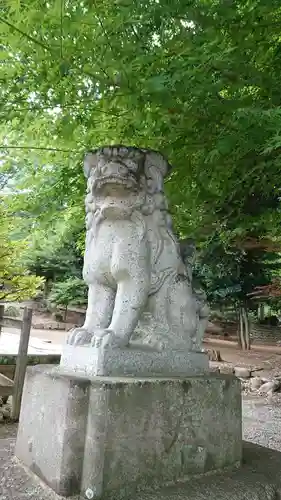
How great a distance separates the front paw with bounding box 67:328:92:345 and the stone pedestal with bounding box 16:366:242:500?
188 mm

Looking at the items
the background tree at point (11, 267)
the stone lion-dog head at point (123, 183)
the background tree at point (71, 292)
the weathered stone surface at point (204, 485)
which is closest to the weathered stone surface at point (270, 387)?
the background tree at point (11, 267)

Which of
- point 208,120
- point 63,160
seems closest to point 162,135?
point 208,120

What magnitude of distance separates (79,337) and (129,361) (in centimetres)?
32

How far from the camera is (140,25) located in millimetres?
2543

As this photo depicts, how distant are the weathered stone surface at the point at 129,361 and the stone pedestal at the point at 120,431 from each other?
0.09 meters

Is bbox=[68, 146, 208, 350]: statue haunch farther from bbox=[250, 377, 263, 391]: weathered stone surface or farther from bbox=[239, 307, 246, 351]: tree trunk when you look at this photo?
bbox=[239, 307, 246, 351]: tree trunk

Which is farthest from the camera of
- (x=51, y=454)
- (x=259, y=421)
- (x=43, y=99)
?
(x=259, y=421)

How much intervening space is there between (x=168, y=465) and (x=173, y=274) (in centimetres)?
107

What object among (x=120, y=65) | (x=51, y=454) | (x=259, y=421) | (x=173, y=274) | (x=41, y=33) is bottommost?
(x=259, y=421)

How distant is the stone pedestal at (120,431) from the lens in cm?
206

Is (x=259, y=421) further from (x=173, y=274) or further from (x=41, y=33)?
(x=41, y=33)

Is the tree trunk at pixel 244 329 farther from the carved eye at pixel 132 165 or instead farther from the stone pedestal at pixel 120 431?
the carved eye at pixel 132 165

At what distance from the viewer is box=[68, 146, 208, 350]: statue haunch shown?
2.56 m

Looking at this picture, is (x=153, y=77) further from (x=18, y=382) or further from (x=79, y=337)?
(x=18, y=382)
